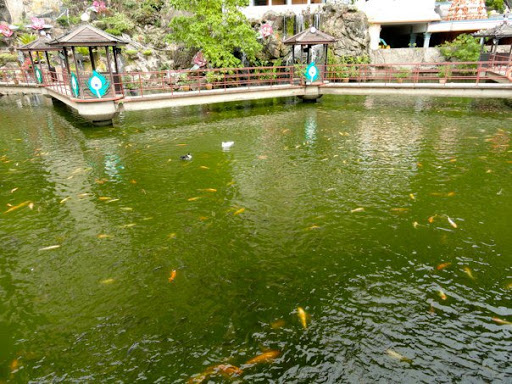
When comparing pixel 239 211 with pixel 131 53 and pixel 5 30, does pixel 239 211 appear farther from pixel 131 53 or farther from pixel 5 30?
pixel 5 30

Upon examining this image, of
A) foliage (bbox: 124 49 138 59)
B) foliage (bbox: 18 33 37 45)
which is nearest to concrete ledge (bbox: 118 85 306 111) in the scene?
foliage (bbox: 124 49 138 59)

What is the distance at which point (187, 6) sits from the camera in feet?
71.5

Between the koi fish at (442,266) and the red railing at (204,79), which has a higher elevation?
the red railing at (204,79)

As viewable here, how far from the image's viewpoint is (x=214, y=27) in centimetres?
2175

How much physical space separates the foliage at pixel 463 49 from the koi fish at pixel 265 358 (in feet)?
102

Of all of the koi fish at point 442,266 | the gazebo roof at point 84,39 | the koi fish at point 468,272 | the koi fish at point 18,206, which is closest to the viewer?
the koi fish at point 468,272

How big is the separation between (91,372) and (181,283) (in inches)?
70.5

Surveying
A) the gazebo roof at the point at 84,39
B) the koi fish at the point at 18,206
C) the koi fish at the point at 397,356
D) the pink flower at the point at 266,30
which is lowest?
the koi fish at the point at 397,356

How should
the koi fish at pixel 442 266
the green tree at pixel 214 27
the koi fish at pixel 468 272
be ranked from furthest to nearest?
the green tree at pixel 214 27 < the koi fish at pixel 442 266 < the koi fish at pixel 468 272

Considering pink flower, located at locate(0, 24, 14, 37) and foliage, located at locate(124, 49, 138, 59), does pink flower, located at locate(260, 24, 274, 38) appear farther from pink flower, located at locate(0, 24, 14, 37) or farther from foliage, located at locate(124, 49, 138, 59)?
pink flower, located at locate(0, 24, 14, 37)

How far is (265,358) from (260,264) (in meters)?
1.93

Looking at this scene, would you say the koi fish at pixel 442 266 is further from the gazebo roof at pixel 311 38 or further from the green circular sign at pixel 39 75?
the green circular sign at pixel 39 75

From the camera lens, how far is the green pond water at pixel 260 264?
4359 mm

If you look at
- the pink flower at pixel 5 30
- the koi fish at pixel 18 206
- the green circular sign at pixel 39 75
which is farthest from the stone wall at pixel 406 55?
the pink flower at pixel 5 30
